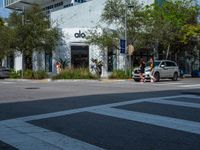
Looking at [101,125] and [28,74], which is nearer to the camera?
[101,125]

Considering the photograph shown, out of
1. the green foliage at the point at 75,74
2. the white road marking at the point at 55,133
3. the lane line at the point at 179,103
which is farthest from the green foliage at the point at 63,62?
the white road marking at the point at 55,133

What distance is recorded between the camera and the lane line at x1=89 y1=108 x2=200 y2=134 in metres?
9.34

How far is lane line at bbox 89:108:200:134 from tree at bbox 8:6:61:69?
3129 cm

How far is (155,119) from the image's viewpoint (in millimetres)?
10375

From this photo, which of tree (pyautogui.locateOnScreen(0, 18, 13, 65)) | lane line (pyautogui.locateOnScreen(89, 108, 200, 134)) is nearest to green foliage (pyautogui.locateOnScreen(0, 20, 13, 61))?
tree (pyautogui.locateOnScreen(0, 18, 13, 65))

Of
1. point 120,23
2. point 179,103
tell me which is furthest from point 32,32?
point 179,103

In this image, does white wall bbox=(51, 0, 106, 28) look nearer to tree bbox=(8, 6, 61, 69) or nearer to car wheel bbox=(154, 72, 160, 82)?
tree bbox=(8, 6, 61, 69)

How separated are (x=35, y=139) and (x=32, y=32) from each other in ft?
116

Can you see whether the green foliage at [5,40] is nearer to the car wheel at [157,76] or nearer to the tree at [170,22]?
the tree at [170,22]

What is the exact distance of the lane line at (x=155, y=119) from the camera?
934 centimetres

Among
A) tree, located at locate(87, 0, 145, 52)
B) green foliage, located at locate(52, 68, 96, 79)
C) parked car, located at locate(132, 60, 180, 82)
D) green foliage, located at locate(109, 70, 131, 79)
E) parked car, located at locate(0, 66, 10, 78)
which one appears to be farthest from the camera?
parked car, located at locate(0, 66, 10, 78)

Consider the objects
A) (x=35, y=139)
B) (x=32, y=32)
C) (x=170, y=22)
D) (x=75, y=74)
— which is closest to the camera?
(x=35, y=139)

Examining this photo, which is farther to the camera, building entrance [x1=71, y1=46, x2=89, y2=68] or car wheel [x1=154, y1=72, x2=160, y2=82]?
building entrance [x1=71, y1=46, x2=89, y2=68]

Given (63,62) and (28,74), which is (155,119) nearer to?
(28,74)
